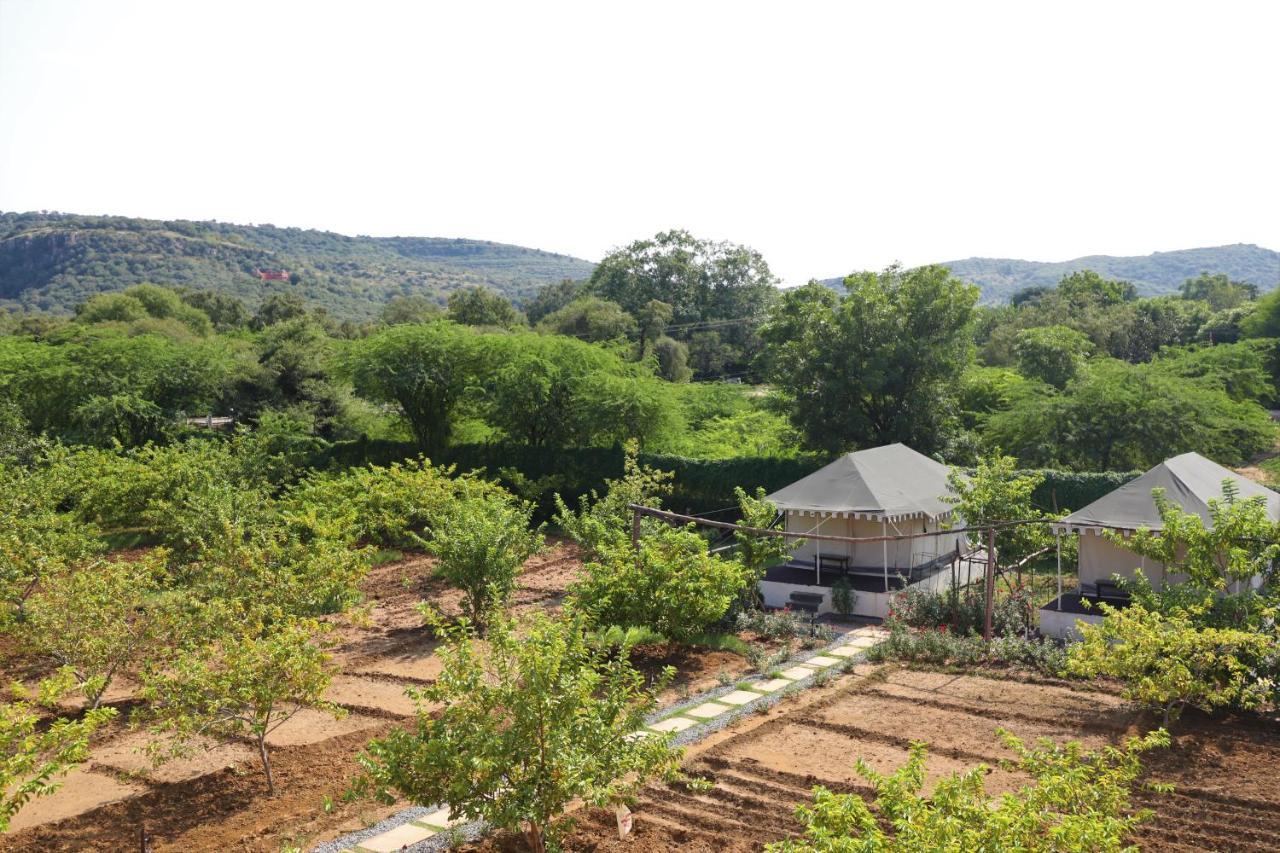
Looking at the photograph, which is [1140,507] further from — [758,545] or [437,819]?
[437,819]

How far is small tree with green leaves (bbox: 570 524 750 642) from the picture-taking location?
12.2 metres

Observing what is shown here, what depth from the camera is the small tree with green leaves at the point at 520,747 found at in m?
6.11

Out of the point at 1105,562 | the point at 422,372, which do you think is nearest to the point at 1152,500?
the point at 1105,562

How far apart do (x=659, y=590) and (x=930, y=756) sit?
13.6 ft

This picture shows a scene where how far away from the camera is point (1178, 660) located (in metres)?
9.34

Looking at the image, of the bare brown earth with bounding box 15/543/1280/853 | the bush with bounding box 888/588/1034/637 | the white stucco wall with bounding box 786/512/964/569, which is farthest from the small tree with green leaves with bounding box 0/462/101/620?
the bush with bounding box 888/588/1034/637

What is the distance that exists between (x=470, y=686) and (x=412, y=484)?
1405cm

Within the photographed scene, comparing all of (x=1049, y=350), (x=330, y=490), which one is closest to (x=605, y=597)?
(x=330, y=490)

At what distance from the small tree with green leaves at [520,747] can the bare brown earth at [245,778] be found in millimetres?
876

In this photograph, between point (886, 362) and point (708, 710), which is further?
point (886, 362)

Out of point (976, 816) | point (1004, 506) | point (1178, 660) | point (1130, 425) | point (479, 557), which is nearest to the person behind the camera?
point (976, 816)

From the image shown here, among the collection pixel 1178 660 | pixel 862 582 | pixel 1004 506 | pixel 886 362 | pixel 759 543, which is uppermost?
pixel 886 362

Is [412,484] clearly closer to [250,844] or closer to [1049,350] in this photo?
[250,844]

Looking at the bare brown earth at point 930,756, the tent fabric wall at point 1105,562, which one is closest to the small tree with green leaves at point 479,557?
the bare brown earth at point 930,756
